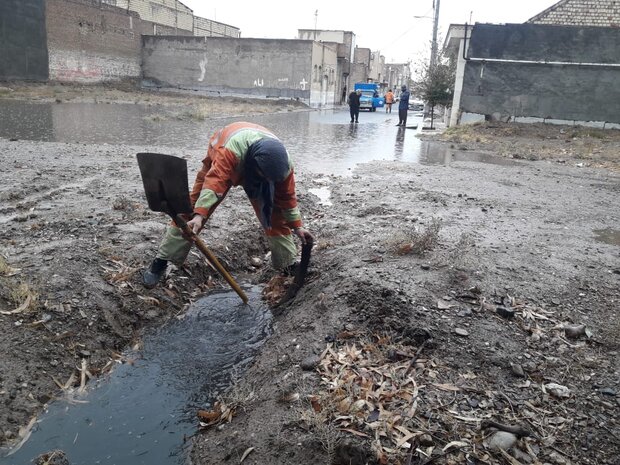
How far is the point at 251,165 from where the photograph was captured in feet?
12.5

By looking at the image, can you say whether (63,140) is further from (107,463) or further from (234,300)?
(107,463)

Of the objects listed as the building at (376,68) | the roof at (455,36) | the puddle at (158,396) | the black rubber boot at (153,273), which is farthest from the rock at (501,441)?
the building at (376,68)

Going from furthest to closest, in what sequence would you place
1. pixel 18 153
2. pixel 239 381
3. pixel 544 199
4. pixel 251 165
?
pixel 18 153, pixel 544 199, pixel 251 165, pixel 239 381

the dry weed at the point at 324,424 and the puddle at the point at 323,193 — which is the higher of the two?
the puddle at the point at 323,193

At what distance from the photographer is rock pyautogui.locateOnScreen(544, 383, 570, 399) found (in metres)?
2.80

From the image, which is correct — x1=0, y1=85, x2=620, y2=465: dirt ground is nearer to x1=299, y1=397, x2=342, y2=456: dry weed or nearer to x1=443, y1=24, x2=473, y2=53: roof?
x1=299, y1=397, x2=342, y2=456: dry weed

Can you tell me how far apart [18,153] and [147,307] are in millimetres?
6566

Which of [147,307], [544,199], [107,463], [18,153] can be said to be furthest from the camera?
[18,153]

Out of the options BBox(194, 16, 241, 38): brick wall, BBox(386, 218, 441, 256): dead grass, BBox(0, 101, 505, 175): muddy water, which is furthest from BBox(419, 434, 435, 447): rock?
BBox(194, 16, 241, 38): brick wall

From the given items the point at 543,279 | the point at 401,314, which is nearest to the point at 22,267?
the point at 401,314

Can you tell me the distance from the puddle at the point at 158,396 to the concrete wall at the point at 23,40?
1184 inches

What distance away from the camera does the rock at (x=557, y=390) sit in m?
2.80

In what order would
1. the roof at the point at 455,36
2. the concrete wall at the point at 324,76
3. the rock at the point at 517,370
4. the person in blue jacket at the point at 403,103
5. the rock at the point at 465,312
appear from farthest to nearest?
1. the concrete wall at the point at 324,76
2. the roof at the point at 455,36
3. the person in blue jacket at the point at 403,103
4. the rock at the point at 465,312
5. the rock at the point at 517,370

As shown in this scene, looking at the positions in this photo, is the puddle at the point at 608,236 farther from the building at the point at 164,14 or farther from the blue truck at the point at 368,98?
the building at the point at 164,14
